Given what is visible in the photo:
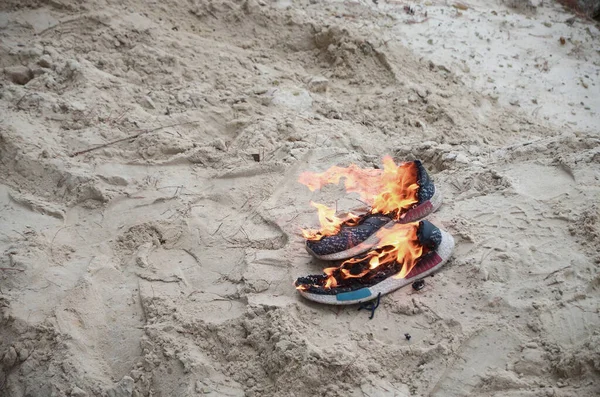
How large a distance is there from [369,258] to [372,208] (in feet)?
1.86

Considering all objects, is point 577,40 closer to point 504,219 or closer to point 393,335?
point 504,219

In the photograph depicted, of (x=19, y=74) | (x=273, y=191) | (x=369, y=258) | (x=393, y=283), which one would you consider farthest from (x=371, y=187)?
(x=19, y=74)

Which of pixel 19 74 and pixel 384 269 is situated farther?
pixel 19 74

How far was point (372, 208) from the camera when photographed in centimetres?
383

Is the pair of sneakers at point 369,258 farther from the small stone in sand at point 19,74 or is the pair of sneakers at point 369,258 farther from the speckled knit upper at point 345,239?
the small stone in sand at point 19,74

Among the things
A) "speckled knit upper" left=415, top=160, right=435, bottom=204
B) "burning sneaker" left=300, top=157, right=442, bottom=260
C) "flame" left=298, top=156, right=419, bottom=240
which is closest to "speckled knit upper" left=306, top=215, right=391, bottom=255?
"burning sneaker" left=300, top=157, right=442, bottom=260

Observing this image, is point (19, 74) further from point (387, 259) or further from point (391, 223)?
point (387, 259)

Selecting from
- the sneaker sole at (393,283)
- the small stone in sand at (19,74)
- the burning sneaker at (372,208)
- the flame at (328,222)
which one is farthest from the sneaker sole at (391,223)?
the small stone in sand at (19,74)

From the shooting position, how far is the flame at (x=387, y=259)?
3.28 meters

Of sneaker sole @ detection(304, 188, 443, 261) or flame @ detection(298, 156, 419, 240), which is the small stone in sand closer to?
flame @ detection(298, 156, 419, 240)

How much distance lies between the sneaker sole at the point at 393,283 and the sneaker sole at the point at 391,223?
296mm

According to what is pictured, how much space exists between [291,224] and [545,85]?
342 cm

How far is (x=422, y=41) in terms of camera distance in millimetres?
6094

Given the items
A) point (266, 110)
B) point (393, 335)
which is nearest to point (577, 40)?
point (266, 110)
